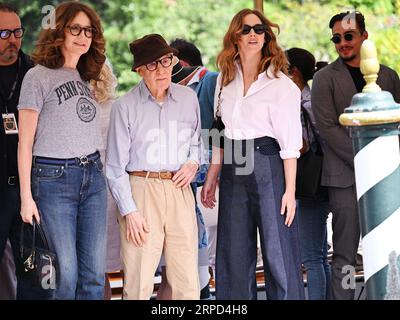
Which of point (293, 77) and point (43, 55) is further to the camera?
point (293, 77)

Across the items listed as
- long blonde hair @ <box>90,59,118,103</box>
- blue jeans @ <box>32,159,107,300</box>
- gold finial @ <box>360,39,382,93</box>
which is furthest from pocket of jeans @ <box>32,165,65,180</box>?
gold finial @ <box>360,39,382,93</box>

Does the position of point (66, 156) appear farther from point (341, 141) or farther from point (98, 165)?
point (341, 141)

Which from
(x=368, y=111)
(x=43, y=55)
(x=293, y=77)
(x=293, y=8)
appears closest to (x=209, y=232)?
(x=293, y=77)

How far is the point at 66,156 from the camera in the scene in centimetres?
520

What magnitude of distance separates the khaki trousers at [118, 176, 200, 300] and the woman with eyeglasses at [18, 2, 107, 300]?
0.17 meters

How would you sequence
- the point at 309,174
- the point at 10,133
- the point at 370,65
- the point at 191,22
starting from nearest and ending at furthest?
the point at 370,65
the point at 10,133
the point at 309,174
the point at 191,22

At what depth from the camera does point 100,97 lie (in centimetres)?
562

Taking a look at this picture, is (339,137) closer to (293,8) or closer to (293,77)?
(293,77)

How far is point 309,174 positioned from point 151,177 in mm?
1286

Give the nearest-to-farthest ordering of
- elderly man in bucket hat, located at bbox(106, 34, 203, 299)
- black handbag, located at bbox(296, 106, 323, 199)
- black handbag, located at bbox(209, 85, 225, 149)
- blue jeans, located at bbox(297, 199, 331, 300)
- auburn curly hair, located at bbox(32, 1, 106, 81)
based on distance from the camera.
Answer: auburn curly hair, located at bbox(32, 1, 106, 81) → elderly man in bucket hat, located at bbox(106, 34, 203, 299) → black handbag, located at bbox(209, 85, 225, 149) → black handbag, located at bbox(296, 106, 323, 199) → blue jeans, located at bbox(297, 199, 331, 300)

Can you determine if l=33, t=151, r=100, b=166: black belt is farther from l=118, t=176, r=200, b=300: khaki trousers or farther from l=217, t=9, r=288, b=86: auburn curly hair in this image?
l=217, t=9, r=288, b=86: auburn curly hair

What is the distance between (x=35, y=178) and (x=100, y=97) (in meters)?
0.69

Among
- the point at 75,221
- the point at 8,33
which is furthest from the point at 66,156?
the point at 8,33

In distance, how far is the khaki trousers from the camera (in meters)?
5.43
